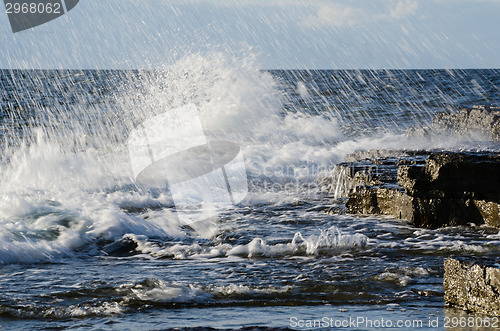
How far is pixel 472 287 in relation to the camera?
149 inches

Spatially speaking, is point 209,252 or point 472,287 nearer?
point 472,287

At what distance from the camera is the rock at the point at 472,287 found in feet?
12.0

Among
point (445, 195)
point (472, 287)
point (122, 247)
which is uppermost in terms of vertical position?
point (445, 195)

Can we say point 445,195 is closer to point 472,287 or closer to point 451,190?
point 451,190

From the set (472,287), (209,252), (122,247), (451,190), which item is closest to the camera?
(472,287)

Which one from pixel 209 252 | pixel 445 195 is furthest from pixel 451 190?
pixel 209 252

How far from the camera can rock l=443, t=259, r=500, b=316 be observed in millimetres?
3645

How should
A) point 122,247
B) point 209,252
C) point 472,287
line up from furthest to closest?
point 122,247, point 209,252, point 472,287

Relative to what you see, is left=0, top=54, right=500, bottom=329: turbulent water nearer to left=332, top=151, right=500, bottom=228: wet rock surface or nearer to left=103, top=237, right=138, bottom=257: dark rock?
left=103, top=237, right=138, bottom=257: dark rock

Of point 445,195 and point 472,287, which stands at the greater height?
point 445,195

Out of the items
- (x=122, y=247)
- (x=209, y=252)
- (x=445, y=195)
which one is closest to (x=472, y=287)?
(x=209, y=252)

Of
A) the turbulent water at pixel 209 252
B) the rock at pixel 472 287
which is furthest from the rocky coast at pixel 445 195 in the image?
the turbulent water at pixel 209 252

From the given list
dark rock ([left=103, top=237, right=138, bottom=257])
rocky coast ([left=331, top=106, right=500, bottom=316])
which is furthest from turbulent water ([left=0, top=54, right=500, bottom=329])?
rocky coast ([left=331, top=106, right=500, bottom=316])

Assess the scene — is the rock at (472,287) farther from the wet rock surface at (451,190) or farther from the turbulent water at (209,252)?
the wet rock surface at (451,190)
